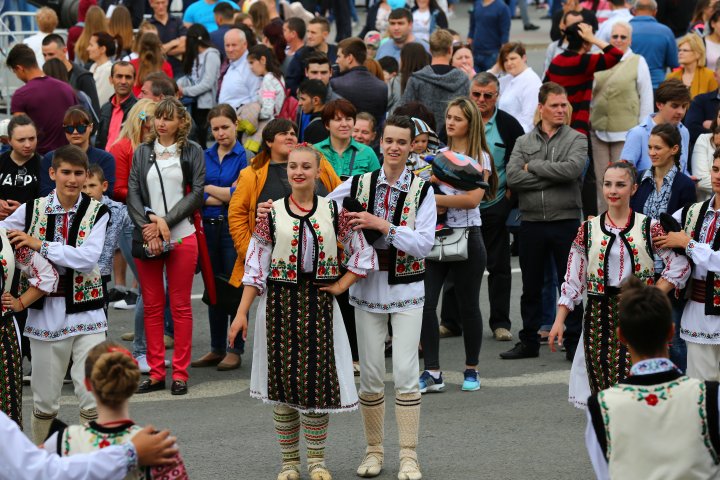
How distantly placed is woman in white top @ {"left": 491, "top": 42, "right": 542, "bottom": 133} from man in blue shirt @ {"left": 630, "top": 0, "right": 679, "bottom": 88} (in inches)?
76.9

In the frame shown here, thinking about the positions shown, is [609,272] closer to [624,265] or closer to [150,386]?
[624,265]

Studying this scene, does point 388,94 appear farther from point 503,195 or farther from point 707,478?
point 707,478

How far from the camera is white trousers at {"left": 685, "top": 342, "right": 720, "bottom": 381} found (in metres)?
6.89

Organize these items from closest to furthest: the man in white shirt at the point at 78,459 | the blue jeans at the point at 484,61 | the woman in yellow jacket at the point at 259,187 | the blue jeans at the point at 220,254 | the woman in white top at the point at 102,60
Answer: the man in white shirt at the point at 78,459 → the woman in yellow jacket at the point at 259,187 → the blue jeans at the point at 220,254 → the woman in white top at the point at 102,60 → the blue jeans at the point at 484,61

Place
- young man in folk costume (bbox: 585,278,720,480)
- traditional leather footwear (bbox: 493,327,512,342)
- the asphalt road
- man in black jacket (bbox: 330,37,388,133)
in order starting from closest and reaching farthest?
young man in folk costume (bbox: 585,278,720,480) → the asphalt road → traditional leather footwear (bbox: 493,327,512,342) → man in black jacket (bbox: 330,37,388,133)

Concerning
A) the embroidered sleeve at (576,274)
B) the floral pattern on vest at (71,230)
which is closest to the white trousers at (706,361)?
the embroidered sleeve at (576,274)

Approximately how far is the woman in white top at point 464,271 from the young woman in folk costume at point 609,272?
1629 millimetres

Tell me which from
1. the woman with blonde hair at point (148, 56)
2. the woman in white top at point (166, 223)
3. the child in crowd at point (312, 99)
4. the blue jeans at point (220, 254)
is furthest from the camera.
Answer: the woman with blonde hair at point (148, 56)

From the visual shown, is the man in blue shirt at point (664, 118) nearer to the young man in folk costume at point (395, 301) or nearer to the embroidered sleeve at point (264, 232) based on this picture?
the young man in folk costume at point (395, 301)

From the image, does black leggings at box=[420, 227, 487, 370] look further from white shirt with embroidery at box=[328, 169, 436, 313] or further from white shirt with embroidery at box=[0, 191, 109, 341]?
white shirt with embroidery at box=[0, 191, 109, 341]

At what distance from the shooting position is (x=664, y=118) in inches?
359

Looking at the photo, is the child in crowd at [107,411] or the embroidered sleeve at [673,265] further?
the embroidered sleeve at [673,265]

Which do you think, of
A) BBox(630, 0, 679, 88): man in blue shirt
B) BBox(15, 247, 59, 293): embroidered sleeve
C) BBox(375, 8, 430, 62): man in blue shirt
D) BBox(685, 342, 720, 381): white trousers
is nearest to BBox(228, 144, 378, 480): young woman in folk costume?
BBox(15, 247, 59, 293): embroidered sleeve

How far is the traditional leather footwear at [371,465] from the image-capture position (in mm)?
7012
